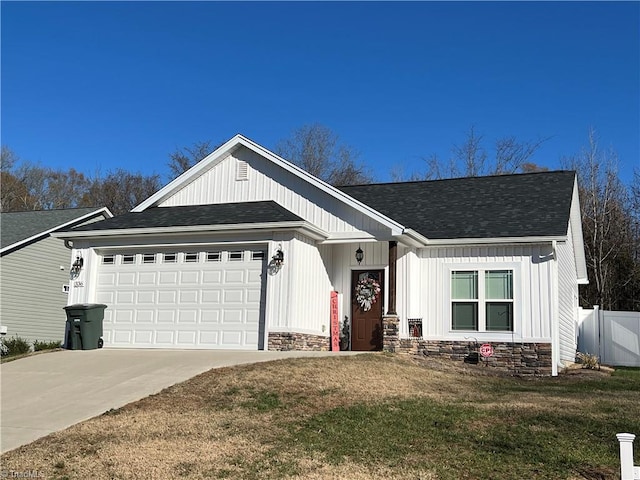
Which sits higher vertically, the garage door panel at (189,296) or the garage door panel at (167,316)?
the garage door panel at (189,296)

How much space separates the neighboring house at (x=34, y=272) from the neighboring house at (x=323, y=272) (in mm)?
7424

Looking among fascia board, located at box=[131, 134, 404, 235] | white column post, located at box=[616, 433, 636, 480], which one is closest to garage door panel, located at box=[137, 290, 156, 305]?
fascia board, located at box=[131, 134, 404, 235]

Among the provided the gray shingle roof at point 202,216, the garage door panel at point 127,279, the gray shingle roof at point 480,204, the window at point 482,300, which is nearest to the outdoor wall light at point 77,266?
the gray shingle roof at point 202,216

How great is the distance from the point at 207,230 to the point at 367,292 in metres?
4.30

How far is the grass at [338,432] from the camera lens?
7430mm

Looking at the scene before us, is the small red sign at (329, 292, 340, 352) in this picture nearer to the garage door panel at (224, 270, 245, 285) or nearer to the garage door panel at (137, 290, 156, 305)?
the garage door panel at (224, 270, 245, 285)

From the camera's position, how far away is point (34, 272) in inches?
987

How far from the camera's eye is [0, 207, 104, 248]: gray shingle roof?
80.9 feet

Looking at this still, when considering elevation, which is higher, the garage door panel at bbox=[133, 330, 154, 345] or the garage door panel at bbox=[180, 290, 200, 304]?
the garage door panel at bbox=[180, 290, 200, 304]

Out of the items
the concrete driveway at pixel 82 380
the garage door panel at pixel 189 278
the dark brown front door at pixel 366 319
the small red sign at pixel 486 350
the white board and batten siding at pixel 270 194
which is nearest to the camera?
the concrete driveway at pixel 82 380

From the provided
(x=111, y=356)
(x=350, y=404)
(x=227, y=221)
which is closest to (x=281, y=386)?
(x=350, y=404)

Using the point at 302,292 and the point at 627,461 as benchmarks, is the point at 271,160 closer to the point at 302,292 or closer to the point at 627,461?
the point at 302,292

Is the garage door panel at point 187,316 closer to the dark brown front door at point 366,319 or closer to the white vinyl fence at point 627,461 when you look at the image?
the dark brown front door at point 366,319

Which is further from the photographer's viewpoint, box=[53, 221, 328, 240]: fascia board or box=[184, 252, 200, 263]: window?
box=[184, 252, 200, 263]: window
